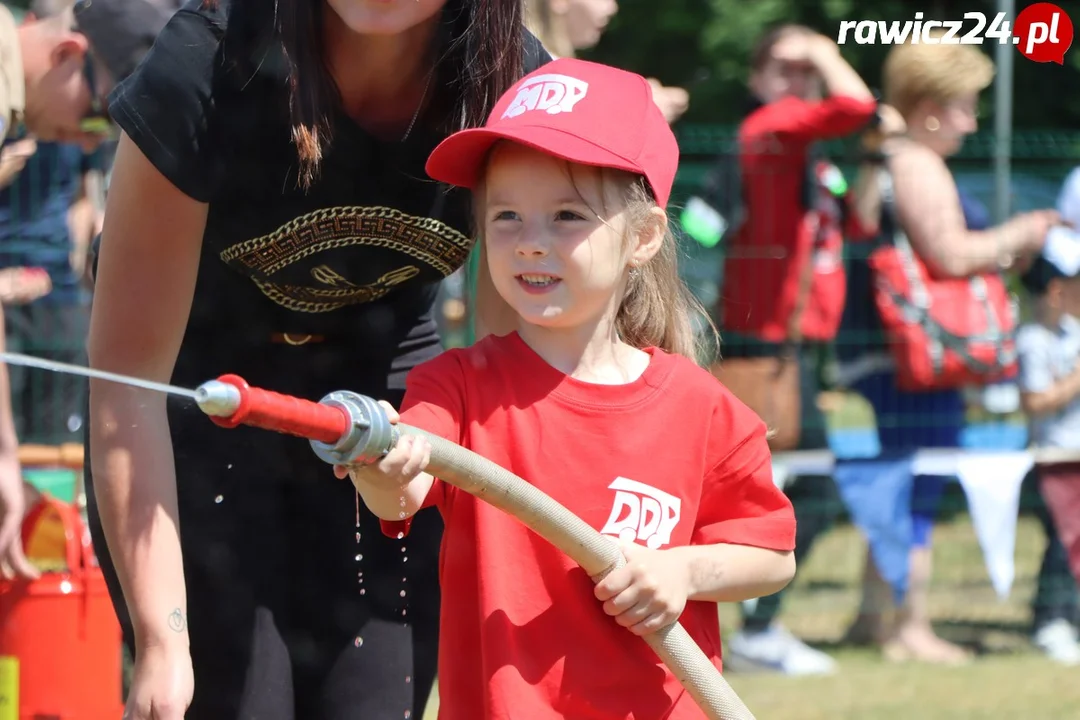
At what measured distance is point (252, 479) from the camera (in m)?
2.62

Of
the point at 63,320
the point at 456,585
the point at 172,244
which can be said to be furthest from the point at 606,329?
the point at 63,320

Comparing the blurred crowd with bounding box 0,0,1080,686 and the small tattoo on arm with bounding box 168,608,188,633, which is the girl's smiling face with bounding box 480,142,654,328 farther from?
the blurred crowd with bounding box 0,0,1080,686

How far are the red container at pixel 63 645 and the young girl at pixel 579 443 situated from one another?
70.0 inches

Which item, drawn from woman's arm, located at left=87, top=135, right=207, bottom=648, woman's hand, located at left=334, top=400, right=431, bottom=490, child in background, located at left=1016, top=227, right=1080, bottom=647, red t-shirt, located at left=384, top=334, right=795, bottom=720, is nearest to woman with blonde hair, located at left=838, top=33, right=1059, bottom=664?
child in background, located at left=1016, top=227, right=1080, bottom=647

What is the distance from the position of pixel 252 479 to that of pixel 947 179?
4.08 m

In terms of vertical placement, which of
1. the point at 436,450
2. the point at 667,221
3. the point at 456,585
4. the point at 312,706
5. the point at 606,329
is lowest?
the point at 312,706

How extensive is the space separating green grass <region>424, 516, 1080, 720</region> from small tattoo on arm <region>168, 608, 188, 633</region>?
97.9 inches

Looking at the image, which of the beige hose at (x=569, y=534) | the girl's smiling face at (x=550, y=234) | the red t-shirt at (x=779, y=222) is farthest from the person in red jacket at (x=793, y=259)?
the beige hose at (x=569, y=534)

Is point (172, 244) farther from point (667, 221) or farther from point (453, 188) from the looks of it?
point (667, 221)

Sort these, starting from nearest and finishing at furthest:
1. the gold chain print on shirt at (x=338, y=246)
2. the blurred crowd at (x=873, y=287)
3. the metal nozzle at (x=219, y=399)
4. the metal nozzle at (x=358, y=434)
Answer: the metal nozzle at (x=219, y=399) < the metal nozzle at (x=358, y=434) < the gold chain print on shirt at (x=338, y=246) < the blurred crowd at (x=873, y=287)

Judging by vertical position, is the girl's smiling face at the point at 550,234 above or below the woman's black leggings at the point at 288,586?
above

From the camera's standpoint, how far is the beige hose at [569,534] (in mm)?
1925

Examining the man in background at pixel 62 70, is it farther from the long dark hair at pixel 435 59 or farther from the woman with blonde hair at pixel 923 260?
the woman with blonde hair at pixel 923 260

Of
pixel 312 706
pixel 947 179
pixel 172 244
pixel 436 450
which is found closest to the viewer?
pixel 436 450
